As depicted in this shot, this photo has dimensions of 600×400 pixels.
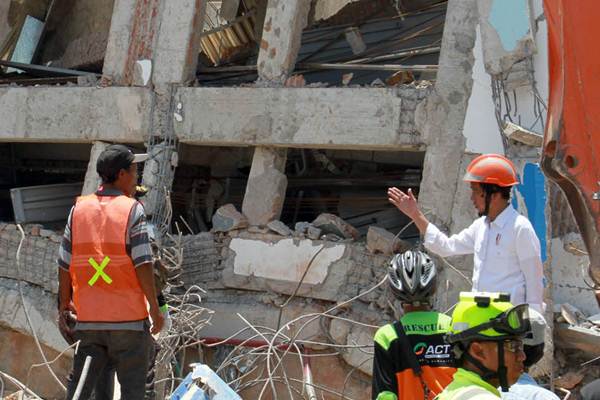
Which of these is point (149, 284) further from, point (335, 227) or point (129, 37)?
point (129, 37)

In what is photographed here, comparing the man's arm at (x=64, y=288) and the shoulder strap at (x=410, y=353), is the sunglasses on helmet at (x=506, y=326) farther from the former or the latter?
the man's arm at (x=64, y=288)

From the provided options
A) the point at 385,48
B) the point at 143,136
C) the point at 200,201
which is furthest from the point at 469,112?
the point at 200,201

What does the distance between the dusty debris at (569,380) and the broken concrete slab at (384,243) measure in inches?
65.6

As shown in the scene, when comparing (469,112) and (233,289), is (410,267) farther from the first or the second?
(233,289)

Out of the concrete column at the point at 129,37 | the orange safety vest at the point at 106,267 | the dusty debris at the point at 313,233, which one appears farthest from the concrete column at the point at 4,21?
the orange safety vest at the point at 106,267

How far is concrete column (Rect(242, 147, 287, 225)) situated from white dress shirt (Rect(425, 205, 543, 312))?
11.2 ft

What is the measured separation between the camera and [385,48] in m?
9.81

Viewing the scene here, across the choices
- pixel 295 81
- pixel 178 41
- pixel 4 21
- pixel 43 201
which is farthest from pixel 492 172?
pixel 4 21

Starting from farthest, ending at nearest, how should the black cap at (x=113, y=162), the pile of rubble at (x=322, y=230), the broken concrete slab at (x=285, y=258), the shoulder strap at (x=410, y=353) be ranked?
the broken concrete slab at (x=285, y=258), the pile of rubble at (x=322, y=230), the black cap at (x=113, y=162), the shoulder strap at (x=410, y=353)

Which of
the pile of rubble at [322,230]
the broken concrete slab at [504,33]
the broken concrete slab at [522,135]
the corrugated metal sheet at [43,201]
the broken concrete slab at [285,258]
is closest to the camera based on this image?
the broken concrete slab at [522,135]

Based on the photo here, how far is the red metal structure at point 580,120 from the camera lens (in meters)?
3.44

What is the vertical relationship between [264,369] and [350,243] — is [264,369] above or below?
below

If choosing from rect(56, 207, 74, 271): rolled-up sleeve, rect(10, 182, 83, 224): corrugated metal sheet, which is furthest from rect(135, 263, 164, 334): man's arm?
rect(10, 182, 83, 224): corrugated metal sheet

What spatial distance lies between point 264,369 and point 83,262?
291 cm
